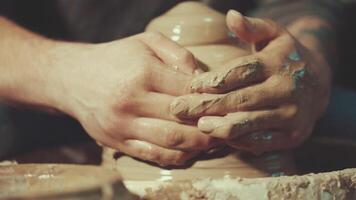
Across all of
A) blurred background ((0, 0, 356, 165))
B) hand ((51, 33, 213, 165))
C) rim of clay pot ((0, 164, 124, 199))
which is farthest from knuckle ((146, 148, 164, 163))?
blurred background ((0, 0, 356, 165))

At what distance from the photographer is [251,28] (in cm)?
119

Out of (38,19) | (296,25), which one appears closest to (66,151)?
(38,19)

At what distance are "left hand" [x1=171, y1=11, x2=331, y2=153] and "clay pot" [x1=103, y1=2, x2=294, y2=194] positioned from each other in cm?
4

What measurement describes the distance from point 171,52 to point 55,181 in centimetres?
45

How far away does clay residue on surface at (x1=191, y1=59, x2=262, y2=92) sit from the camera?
105 centimetres

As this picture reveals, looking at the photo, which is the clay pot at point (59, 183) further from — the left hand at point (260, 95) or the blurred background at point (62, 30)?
the blurred background at point (62, 30)

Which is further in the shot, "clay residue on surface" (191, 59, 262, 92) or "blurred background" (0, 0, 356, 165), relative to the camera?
"blurred background" (0, 0, 356, 165)

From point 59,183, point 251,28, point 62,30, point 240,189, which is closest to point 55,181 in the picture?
point 59,183

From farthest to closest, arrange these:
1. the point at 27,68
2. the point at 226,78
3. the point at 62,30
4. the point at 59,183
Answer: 1. the point at 62,30
2. the point at 27,68
3. the point at 226,78
4. the point at 59,183

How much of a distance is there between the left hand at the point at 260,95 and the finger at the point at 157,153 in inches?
3.0

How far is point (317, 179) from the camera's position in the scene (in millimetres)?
913

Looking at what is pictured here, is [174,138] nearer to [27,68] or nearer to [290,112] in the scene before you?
[290,112]

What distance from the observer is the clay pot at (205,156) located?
1.15 m

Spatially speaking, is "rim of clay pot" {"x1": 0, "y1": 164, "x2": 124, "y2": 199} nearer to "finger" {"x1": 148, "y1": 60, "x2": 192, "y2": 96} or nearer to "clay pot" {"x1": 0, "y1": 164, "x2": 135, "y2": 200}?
"clay pot" {"x1": 0, "y1": 164, "x2": 135, "y2": 200}
